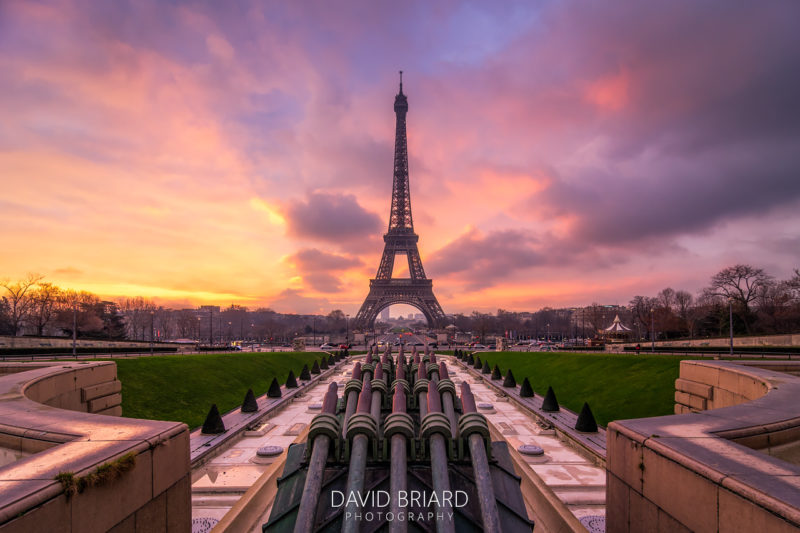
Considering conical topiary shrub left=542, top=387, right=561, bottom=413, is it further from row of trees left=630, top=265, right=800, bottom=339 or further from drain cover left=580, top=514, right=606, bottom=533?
row of trees left=630, top=265, right=800, bottom=339

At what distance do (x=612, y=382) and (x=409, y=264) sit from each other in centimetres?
7407

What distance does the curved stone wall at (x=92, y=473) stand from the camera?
3854 millimetres

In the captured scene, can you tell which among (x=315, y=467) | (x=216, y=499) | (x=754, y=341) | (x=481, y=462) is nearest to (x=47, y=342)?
(x=216, y=499)

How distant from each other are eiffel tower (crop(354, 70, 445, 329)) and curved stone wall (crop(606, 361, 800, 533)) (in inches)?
3410

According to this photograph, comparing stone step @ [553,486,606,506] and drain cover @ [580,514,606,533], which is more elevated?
drain cover @ [580,514,606,533]

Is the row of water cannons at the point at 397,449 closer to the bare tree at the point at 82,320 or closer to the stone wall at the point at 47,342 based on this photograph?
the stone wall at the point at 47,342

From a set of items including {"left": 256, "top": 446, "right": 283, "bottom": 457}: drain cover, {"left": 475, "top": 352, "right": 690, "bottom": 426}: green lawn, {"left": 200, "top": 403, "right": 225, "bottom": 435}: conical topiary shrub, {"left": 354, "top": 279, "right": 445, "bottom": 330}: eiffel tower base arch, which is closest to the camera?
{"left": 256, "top": 446, "right": 283, "bottom": 457}: drain cover

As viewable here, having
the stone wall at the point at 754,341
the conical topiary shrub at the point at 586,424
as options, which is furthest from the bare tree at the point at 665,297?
the conical topiary shrub at the point at 586,424

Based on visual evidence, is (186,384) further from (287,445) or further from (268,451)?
(268,451)

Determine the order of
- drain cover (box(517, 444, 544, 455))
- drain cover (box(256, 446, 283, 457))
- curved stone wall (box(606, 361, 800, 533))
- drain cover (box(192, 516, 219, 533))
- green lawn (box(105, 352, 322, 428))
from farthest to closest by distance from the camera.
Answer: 1. green lawn (box(105, 352, 322, 428))
2. drain cover (box(517, 444, 544, 455))
3. drain cover (box(256, 446, 283, 457))
4. drain cover (box(192, 516, 219, 533))
5. curved stone wall (box(606, 361, 800, 533))

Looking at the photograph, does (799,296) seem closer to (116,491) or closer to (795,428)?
(795,428)

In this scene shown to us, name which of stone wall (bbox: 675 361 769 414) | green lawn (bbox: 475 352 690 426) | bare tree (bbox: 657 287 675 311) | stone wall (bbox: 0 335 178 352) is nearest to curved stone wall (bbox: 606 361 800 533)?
stone wall (bbox: 675 361 769 414)

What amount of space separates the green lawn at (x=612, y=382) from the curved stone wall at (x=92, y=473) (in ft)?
58.0

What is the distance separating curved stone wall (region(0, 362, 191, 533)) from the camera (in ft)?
12.6
